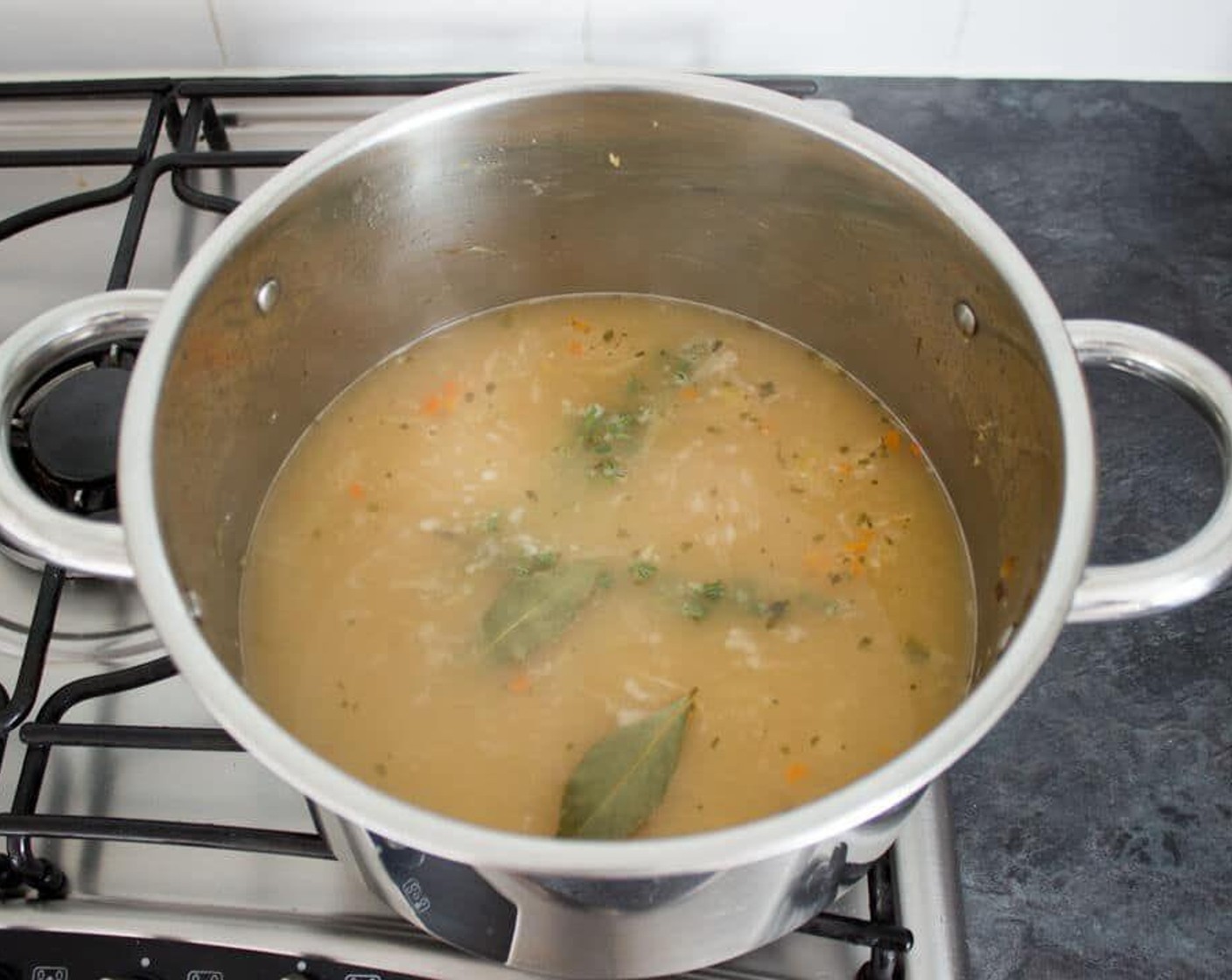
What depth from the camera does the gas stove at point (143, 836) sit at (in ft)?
2.47

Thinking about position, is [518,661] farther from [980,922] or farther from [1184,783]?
[1184,783]

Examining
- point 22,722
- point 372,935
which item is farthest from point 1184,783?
point 22,722

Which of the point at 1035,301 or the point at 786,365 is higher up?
the point at 786,365

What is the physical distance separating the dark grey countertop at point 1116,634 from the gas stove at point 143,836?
0.08 m

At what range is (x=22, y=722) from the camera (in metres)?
0.81

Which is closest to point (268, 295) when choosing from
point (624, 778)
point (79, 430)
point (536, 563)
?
point (79, 430)

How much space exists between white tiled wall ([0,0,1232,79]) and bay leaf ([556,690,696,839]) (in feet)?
2.22

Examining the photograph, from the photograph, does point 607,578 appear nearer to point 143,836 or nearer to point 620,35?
point 143,836

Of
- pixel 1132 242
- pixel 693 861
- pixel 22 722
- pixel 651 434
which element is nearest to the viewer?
pixel 693 861

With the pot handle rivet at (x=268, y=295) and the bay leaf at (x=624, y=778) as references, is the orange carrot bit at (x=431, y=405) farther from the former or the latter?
the bay leaf at (x=624, y=778)

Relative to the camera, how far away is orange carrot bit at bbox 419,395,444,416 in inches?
40.2

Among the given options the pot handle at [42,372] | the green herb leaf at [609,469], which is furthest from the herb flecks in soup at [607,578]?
the pot handle at [42,372]

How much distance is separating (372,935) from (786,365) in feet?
1.80

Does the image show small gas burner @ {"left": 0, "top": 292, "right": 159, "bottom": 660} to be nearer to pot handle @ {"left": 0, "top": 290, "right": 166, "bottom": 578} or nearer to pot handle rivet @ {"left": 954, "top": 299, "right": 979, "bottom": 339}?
pot handle @ {"left": 0, "top": 290, "right": 166, "bottom": 578}
